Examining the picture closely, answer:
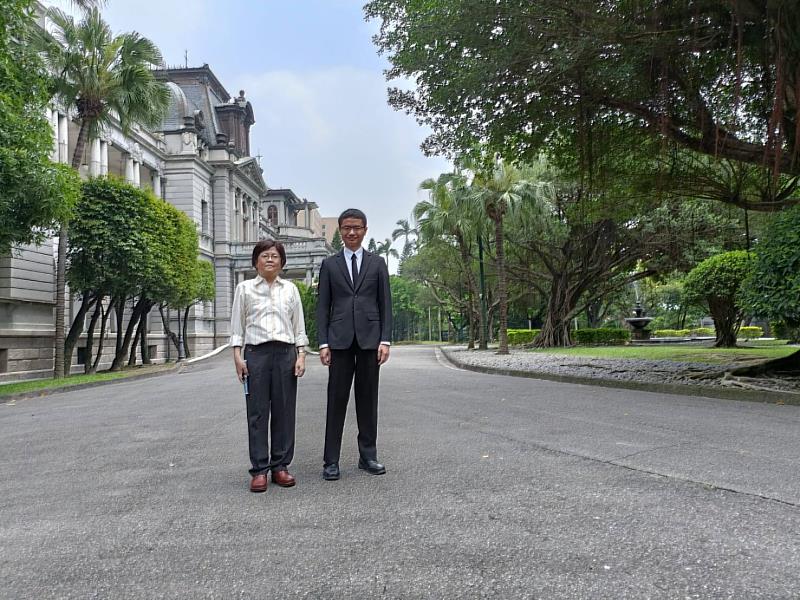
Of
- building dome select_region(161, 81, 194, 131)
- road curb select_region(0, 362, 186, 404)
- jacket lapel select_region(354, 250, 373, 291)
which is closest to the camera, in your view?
jacket lapel select_region(354, 250, 373, 291)

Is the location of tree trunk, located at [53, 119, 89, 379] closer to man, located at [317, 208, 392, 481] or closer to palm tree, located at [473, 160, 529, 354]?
palm tree, located at [473, 160, 529, 354]

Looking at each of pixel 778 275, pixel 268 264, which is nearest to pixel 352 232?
pixel 268 264

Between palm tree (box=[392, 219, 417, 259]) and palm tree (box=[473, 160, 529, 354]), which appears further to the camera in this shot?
palm tree (box=[392, 219, 417, 259])

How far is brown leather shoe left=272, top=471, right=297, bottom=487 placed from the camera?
165 inches

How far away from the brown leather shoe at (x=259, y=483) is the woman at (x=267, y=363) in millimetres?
53

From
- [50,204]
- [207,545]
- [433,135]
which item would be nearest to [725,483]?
→ [207,545]

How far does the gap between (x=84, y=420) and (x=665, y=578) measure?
802 cm

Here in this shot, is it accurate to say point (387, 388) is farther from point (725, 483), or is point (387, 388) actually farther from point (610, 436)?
point (725, 483)

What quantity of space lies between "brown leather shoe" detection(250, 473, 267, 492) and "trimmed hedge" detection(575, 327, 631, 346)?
32.1 m

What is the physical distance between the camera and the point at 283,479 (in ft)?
13.7

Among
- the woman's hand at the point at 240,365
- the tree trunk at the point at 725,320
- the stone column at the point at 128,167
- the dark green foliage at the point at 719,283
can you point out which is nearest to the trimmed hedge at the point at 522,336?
the tree trunk at the point at 725,320

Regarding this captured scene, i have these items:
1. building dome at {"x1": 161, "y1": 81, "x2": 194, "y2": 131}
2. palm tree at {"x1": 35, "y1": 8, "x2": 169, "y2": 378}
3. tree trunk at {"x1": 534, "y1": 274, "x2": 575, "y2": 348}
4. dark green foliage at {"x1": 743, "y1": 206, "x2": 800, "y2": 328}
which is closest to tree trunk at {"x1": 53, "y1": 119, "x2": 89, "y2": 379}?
palm tree at {"x1": 35, "y1": 8, "x2": 169, "y2": 378}

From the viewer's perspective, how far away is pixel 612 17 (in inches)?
376

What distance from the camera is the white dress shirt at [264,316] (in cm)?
425
